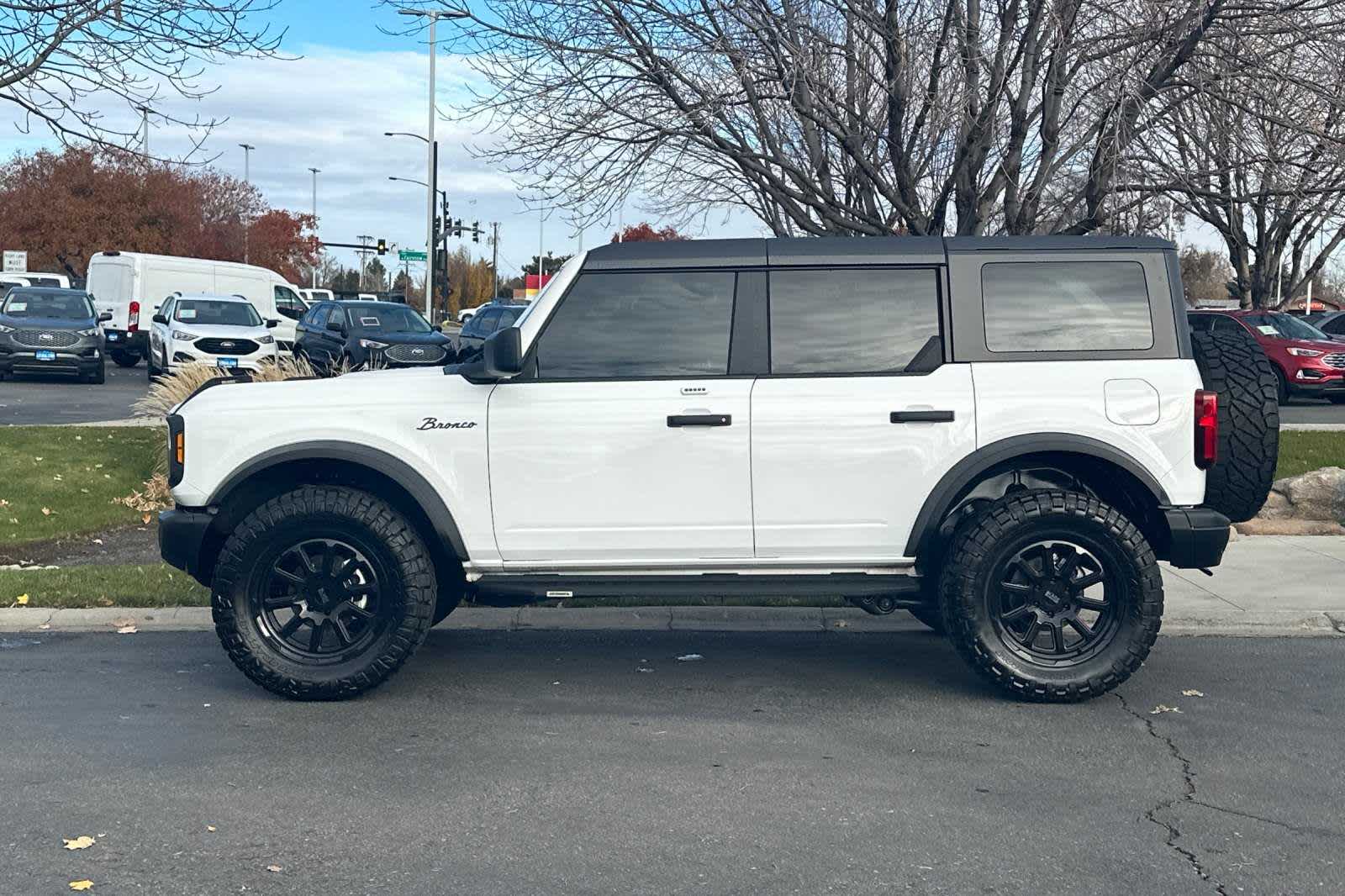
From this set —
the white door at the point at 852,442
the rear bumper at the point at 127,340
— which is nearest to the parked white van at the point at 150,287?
the rear bumper at the point at 127,340

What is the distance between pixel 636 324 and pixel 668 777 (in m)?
2.11

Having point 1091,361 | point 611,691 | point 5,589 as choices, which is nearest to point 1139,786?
point 1091,361

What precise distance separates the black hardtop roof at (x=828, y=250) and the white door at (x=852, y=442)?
387mm

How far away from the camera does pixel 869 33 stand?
11.8m

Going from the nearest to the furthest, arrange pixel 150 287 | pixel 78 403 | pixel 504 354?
1. pixel 504 354
2. pixel 78 403
3. pixel 150 287

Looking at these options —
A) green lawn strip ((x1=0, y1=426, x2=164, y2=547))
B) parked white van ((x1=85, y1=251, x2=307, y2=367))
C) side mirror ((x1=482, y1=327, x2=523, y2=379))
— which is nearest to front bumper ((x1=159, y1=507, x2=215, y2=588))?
side mirror ((x1=482, y1=327, x2=523, y2=379))

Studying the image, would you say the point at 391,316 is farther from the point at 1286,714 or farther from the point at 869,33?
the point at 1286,714

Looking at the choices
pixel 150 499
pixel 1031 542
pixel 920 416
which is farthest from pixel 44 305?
pixel 1031 542

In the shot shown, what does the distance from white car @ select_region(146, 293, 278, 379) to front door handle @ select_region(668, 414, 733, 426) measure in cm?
2030

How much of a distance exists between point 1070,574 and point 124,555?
6775mm

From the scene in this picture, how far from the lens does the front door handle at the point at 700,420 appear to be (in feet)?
20.9

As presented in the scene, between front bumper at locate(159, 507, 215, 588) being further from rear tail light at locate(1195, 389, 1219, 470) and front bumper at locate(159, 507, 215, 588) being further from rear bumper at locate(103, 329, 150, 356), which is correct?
rear bumper at locate(103, 329, 150, 356)

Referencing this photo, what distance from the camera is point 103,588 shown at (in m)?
8.70

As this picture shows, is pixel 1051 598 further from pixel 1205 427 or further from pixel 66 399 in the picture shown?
pixel 66 399
